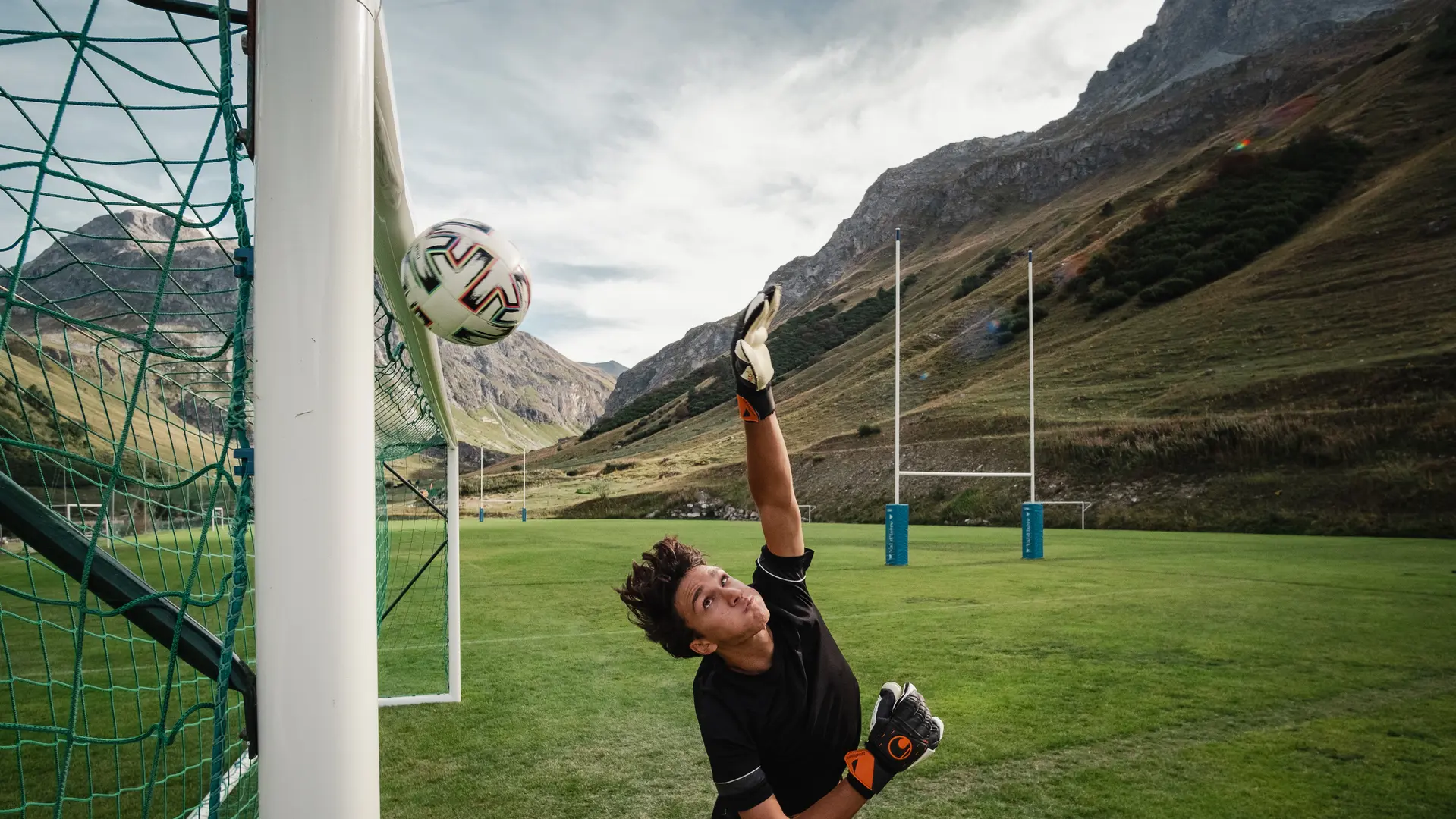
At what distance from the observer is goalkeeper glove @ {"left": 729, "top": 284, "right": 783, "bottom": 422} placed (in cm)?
236

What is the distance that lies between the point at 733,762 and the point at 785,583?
0.66 m

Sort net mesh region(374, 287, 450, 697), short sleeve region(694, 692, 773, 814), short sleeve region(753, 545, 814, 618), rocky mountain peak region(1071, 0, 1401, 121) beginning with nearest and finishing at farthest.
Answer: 1. short sleeve region(694, 692, 773, 814)
2. short sleeve region(753, 545, 814, 618)
3. net mesh region(374, 287, 450, 697)
4. rocky mountain peak region(1071, 0, 1401, 121)

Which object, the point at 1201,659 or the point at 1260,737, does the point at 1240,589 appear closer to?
the point at 1201,659

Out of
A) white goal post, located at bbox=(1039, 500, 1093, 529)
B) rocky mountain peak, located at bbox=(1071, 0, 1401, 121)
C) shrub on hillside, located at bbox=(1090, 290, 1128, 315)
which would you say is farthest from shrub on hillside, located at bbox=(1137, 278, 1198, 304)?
rocky mountain peak, located at bbox=(1071, 0, 1401, 121)

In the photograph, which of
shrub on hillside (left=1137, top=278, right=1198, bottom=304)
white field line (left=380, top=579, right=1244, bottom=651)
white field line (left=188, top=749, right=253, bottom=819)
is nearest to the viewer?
white field line (left=188, top=749, right=253, bottom=819)

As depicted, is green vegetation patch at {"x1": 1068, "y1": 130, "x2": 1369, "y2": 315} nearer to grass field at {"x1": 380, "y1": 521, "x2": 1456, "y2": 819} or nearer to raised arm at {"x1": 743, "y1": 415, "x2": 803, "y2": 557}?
grass field at {"x1": 380, "y1": 521, "x2": 1456, "y2": 819}

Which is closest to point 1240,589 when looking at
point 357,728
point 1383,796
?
point 1383,796

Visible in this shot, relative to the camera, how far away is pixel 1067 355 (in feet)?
142

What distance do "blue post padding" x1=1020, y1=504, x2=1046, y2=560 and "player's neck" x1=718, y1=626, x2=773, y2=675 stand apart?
41.3ft

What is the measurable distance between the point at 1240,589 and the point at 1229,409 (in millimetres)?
23636

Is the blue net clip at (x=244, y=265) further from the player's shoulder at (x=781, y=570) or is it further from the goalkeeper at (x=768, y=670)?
the player's shoulder at (x=781, y=570)

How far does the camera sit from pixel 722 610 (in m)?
2.38

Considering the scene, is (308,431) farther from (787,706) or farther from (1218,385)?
(1218,385)

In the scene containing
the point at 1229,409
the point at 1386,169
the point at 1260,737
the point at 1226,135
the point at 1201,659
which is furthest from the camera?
the point at 1226,135
